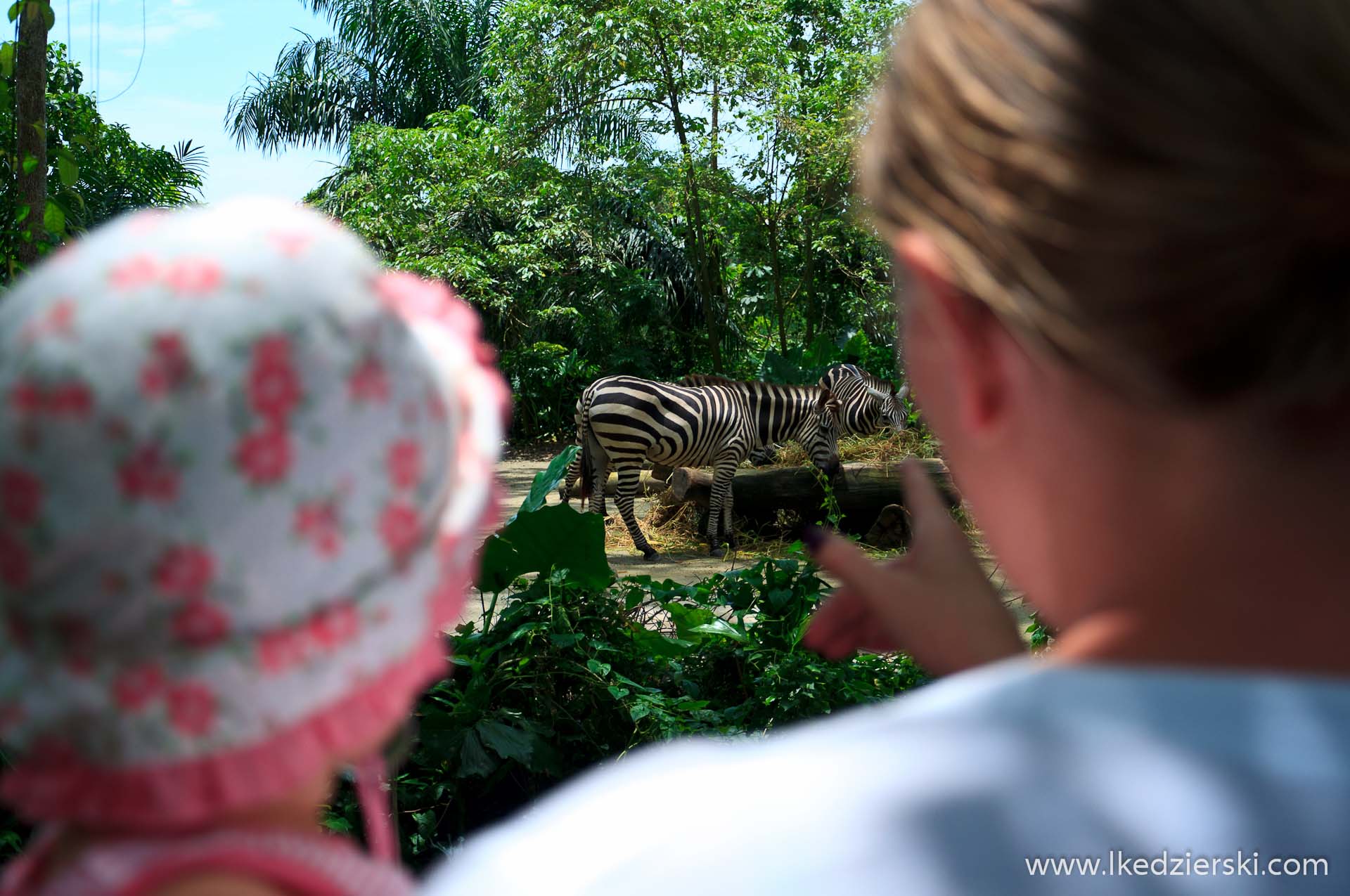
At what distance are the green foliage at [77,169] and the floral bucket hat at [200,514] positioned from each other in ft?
9.69

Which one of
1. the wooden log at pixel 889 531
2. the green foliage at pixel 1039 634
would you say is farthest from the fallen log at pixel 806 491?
the green foliage at pixel 1039 634

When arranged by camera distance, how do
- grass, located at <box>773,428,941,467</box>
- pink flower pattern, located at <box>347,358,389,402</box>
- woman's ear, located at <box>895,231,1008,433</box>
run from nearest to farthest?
woman's ear, located at <box>895,231,1008,433</box> < pink flower pattern, located at <box>347,358,389,402</box> < grass, located at <box>773,428,941,467</box>

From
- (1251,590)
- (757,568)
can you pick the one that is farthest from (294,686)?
(757,568)

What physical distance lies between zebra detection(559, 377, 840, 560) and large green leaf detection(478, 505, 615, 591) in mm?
5778

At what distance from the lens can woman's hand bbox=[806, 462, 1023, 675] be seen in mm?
966

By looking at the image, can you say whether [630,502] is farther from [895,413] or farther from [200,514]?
[200,514]

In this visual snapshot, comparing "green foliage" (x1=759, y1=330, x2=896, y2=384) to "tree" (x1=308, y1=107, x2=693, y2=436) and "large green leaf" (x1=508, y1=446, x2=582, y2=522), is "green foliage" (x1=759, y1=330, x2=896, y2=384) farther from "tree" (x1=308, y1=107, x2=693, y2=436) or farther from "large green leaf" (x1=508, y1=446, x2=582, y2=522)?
"large green leaf" (x1=508, y1=446, x2=582, y2=522)

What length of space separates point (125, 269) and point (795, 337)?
61.3ft

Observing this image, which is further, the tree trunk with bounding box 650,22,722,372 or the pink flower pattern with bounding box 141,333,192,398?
the tree trunk with bounding box 650,22,722,372

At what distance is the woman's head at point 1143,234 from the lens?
52 centimetres

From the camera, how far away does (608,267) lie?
17797mm

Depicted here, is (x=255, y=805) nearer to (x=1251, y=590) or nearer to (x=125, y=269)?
(x=125, y=269)

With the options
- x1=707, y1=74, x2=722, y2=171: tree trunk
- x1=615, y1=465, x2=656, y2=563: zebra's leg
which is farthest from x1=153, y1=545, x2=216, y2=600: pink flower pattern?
x1=707, y1=74, x2=722, y2=171: tree trunk

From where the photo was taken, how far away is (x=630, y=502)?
9.76m
